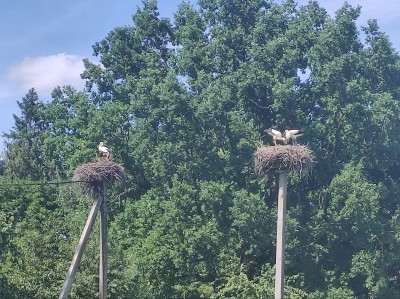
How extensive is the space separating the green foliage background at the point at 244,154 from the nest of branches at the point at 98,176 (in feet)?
21.4

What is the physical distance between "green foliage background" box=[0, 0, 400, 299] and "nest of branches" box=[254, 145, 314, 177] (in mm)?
7807

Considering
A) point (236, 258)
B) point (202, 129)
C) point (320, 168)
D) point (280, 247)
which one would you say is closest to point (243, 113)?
point (202, 129)

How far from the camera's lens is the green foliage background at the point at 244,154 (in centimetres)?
2675

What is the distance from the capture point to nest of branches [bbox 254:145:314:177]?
57.9ft

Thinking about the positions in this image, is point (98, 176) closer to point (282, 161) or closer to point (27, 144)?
point (282, 161)

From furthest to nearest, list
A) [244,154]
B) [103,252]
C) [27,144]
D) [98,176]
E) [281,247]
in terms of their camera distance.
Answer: [27,144] < [244,154] < [98,176] < [103,252] < [281,247]

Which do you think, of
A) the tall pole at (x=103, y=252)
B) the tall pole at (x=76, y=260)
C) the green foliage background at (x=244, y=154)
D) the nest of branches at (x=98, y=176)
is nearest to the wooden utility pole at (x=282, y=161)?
the nest of branches at (x=98, y=176)

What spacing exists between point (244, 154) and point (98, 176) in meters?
11.6

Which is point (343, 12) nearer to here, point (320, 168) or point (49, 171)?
point (320, 168)

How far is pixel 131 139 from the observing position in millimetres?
30016

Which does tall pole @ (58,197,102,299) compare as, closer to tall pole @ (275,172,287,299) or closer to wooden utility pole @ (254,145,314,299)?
wooden utility pole @ (254,145,314,299)

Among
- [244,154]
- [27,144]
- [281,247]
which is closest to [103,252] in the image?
[281,247]

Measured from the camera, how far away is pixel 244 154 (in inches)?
1126

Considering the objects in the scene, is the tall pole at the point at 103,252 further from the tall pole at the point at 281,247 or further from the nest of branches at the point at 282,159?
the tall pole at the point at 281,247
